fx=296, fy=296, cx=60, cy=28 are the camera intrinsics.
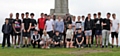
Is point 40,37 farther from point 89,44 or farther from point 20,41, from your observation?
point 89,44

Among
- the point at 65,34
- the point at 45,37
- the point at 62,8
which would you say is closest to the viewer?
the point at 45,37

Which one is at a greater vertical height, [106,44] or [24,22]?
[24,22]

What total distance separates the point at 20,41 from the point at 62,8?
5.65m

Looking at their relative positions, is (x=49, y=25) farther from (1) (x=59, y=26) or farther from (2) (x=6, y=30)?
(2) (x=6, y=30)

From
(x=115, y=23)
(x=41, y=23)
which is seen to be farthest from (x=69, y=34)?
(x=115, y=23)

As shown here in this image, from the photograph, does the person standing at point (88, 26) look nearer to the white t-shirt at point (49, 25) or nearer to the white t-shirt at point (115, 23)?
the white t-shirt at point (115, 23)

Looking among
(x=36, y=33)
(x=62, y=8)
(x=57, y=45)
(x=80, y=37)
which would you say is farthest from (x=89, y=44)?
(x=62, y=8)

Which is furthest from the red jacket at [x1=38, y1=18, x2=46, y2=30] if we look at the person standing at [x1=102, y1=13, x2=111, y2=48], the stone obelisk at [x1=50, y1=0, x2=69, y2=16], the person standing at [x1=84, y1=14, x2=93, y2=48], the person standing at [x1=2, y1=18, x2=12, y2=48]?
the stone obelisk at [x1=50, y1=0, x2=69, y2=16]

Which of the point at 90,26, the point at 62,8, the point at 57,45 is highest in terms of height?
the point at 62,8

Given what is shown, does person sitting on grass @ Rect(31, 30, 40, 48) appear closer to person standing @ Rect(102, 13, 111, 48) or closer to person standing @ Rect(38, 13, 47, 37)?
person standing @ Rect(38, 13, 47, 37)

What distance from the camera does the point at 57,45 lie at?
18984mm

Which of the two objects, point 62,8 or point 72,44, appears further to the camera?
point 62,8

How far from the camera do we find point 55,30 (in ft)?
62.7

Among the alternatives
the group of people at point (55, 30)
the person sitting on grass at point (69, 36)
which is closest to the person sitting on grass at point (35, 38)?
the group of people at point (55, 30)
